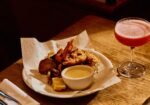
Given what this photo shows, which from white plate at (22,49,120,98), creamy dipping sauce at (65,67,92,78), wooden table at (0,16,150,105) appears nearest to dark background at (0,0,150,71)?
wooden table at (0,16,150,105)

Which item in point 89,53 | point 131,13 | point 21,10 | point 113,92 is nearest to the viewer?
point 113,92

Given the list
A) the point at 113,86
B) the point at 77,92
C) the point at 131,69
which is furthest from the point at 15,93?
the point at 131,69

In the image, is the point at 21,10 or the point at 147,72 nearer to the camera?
the point at 147,72

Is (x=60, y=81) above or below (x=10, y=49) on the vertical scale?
above

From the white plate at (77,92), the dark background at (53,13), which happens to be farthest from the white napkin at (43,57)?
the dark background at (53,13)

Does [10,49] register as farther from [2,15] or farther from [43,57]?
[43,57]

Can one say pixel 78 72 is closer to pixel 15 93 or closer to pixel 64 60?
pixel 64 60

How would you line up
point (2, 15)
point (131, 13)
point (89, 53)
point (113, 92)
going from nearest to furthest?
point (113, 92) → point (89, 53) → point (2, 15) → point (131, 13)

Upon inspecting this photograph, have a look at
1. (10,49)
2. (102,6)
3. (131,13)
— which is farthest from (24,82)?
(131,13)
